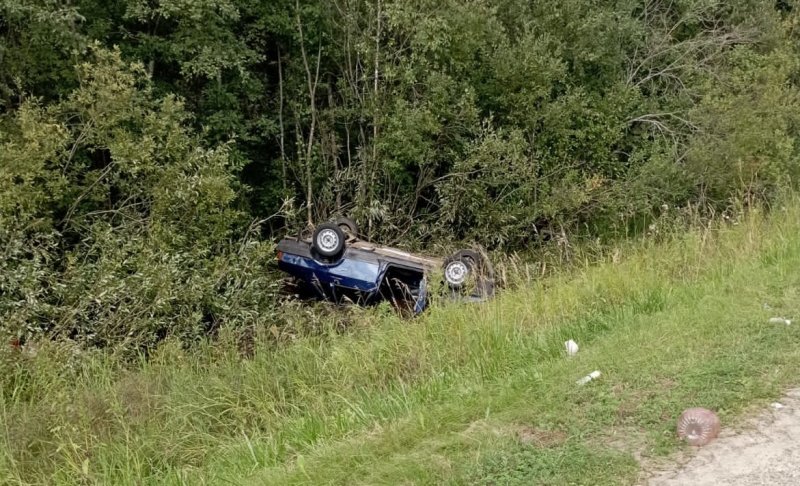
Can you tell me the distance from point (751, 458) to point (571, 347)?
5.24 feet

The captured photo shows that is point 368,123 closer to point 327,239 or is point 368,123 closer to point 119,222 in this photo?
point 327,239

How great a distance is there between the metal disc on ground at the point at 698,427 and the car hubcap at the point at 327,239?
239 inches

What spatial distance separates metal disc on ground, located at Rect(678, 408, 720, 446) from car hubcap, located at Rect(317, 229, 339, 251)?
19.9 feet

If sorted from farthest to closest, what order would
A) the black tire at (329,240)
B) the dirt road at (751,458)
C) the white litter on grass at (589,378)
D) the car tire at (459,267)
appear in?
the black tire at (329,240)
the car tire at (459,267)
the white litter on grass at (589,378)
the dirt road at (751,458)

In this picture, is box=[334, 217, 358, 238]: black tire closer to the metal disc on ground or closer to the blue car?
the blue car

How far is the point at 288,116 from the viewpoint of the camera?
1256 centimetres

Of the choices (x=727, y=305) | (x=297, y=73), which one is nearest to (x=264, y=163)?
(x=297, y=73)

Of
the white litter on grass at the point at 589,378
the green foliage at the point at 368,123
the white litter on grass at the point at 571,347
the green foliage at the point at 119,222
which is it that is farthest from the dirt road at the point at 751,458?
the green foliage at the point at 368,123

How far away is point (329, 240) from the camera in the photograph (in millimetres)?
8680

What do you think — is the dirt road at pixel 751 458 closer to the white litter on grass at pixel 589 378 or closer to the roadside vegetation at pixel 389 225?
the roadside vegetation at pixel 389 225

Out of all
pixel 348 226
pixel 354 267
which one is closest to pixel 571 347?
pixel 354 267

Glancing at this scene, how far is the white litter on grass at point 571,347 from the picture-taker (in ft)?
14.2

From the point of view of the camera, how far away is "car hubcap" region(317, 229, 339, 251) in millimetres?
8664

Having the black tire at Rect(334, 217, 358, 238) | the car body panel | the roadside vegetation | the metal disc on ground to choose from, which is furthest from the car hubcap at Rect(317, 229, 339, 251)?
the metal disc on ground
